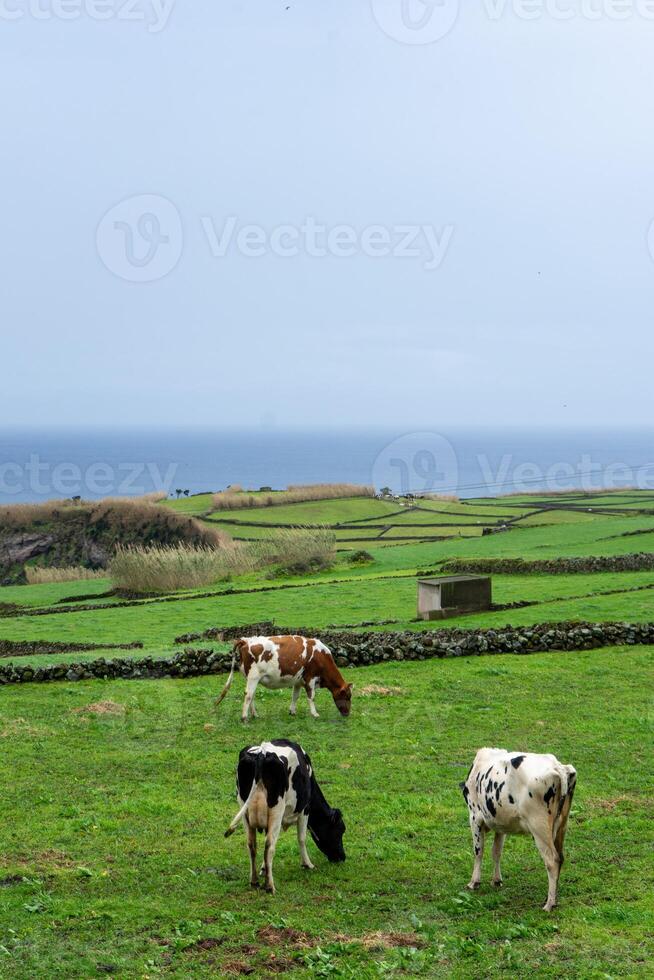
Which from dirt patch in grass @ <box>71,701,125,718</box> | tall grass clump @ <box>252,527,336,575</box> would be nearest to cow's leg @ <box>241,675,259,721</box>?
dirt patch in grass @ <box>71,701,125,718</box>

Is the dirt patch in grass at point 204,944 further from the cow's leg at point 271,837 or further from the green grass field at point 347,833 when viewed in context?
the cow's leg at point 271,837

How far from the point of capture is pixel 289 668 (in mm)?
19031

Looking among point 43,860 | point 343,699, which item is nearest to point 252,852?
point 43,860

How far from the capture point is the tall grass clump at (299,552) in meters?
49.4

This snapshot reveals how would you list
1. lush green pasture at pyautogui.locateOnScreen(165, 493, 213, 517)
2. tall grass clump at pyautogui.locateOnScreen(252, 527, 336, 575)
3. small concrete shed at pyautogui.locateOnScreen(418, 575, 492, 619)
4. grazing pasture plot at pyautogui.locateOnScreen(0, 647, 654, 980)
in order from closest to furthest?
grazing pasture plot at pyautogui.locateOnScreen(0, 647, 654, 980) → small concrete shed at pyautogui.locateOnScreen(418, 575, 492, 619) → tall grass clump at pyautogui.locateOnScreen(252, 527, 336, 575) → lush green pasture at pyautogui.locateOnScreen(165, 493, 213, 517)

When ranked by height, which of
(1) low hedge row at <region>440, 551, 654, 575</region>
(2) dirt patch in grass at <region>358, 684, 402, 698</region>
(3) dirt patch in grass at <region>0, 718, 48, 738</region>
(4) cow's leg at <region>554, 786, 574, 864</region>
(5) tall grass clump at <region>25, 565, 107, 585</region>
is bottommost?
(5) tall grass clump at <region>25, 565, 107, 585</region>

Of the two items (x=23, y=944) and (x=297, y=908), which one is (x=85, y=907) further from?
(x=297, y=908)

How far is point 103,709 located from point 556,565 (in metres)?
24.6

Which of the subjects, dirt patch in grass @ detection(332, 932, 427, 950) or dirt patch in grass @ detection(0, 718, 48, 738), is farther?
dirt patch in grass @ detection(0, 718, 48, 738)

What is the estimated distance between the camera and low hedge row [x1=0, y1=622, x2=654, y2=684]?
23.4 m

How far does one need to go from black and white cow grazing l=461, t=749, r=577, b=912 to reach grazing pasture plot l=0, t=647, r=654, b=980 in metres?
0.43

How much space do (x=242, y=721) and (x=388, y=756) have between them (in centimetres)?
350

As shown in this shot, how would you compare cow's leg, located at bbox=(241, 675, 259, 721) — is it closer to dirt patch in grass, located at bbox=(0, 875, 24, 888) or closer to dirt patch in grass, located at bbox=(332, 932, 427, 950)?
dirt patch in grass, located at bbox=(0, 875, 24, 888)

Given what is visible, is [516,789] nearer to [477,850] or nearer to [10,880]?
[477,850]
